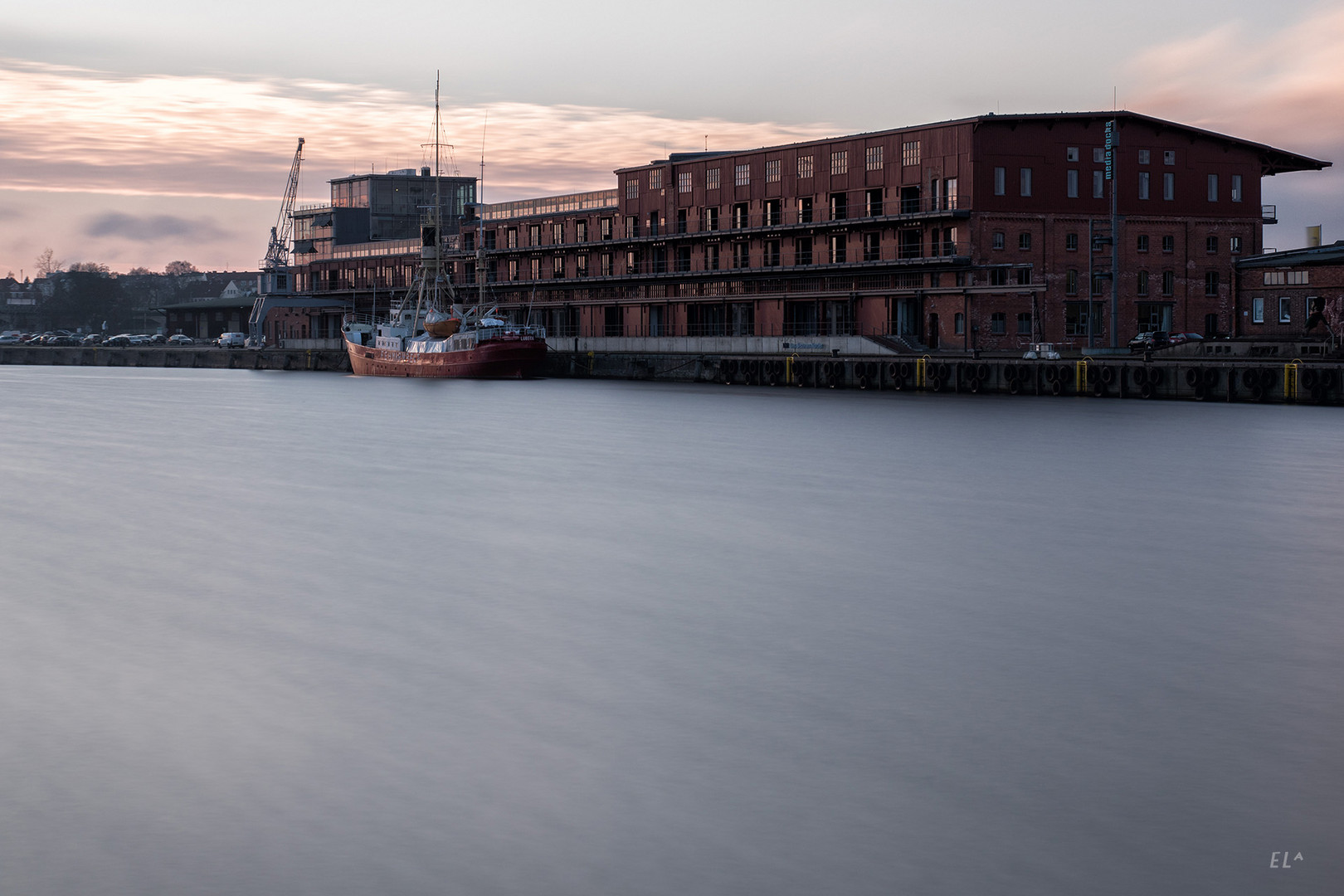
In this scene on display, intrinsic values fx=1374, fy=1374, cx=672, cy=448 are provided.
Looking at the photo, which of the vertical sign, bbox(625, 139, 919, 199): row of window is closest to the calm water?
the vertical sign

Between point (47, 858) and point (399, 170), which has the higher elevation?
point (399, 170)

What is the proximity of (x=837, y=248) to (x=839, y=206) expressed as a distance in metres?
3.01

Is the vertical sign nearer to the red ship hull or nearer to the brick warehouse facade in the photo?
the brick warehouse facade

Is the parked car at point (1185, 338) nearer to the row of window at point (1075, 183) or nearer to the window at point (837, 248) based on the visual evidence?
the row of window at point (1075, 183)

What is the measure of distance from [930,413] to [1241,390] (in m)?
15.4

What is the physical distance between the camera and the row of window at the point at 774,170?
93188 mm

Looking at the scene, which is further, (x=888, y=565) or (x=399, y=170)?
(x=399, y=170)

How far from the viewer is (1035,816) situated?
9562 mm

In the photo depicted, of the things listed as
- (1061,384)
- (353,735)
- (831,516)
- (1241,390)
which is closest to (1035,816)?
(353,735)

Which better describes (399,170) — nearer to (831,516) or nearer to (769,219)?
(769,219)

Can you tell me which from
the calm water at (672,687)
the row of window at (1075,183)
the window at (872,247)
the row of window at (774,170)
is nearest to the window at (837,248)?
the window at (872,247)

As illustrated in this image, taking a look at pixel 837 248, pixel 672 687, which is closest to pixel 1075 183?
pixel 837 248

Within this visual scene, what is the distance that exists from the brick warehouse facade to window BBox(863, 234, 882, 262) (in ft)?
0.38

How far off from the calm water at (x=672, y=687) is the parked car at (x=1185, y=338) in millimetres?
54571
